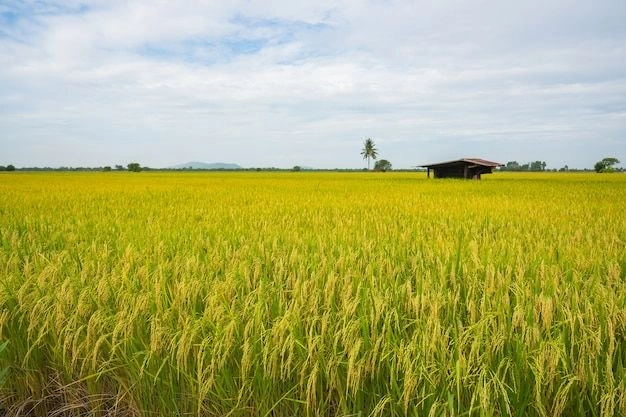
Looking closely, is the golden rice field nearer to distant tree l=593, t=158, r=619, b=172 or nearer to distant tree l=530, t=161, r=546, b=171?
distant tree l=593, t=158, r=619, b=172

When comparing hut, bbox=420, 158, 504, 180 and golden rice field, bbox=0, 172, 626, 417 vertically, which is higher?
hut, bbox=420, 158, 504, 180

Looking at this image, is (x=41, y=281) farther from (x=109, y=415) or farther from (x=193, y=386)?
(x=193, y=386)

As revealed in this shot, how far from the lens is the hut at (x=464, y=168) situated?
120ft

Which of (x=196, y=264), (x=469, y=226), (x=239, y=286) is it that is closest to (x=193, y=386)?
(x=239, y=286)

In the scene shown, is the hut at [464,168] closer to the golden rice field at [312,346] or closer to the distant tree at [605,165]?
the golden rice field at [312,346]

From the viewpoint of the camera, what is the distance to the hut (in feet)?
120

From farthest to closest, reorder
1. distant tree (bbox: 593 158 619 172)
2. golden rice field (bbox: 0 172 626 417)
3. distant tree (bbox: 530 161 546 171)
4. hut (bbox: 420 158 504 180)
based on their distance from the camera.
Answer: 1. distant tree (bbox: 530 161 546 171)
2. distant tree (bbox: 593 158 619 172)
3. hut (bbox: 420 158 504 180)
4. golden rice field (bbox: 0 172 626 417)

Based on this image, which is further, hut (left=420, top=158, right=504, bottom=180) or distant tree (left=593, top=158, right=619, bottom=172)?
distant tree (left=593, top=158, right=619, bottom=172)

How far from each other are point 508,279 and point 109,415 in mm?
2618

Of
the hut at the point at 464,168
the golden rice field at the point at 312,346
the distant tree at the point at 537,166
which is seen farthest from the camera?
the distant tree at the point at 537,166

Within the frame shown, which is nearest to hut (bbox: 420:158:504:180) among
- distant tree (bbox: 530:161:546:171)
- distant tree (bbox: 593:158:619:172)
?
distant tree (bbox: 593:158:619:172)

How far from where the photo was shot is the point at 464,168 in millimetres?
37938

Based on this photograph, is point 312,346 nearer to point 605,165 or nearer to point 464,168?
point 464,168

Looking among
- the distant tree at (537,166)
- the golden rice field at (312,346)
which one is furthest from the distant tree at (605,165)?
the golden rice field at (312,346)
